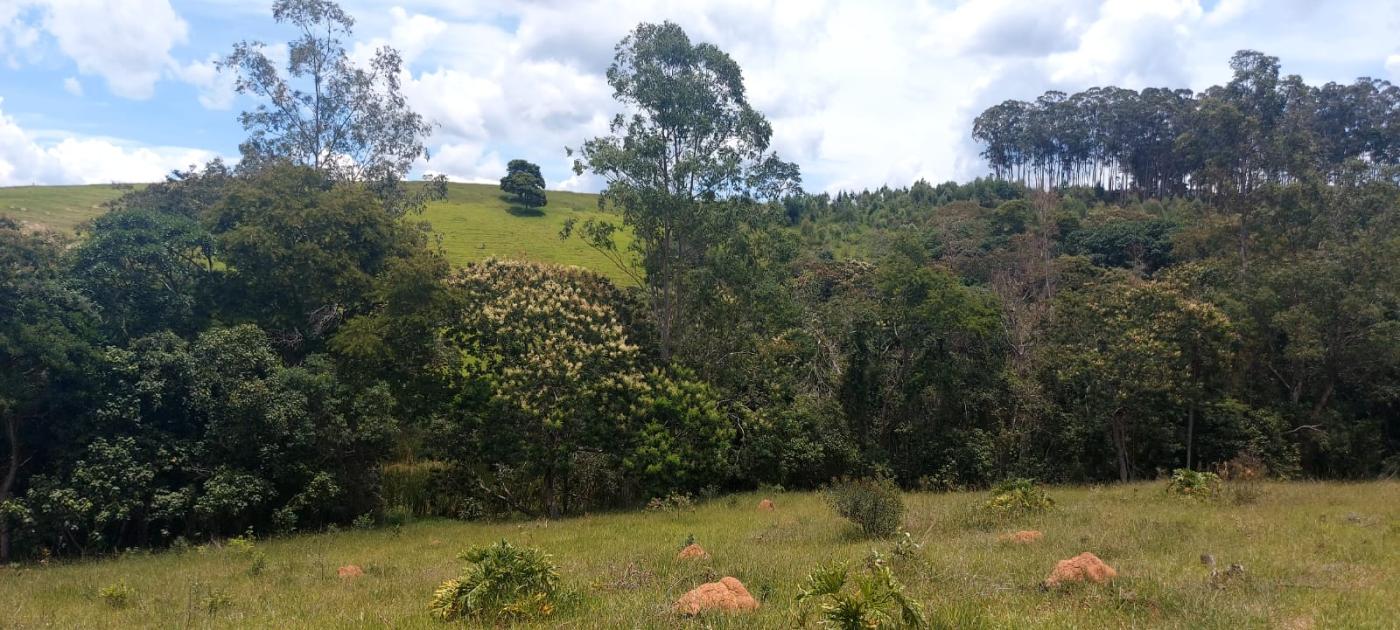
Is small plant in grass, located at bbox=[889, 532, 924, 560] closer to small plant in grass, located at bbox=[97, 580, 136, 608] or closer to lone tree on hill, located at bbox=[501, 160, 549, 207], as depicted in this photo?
small plant in grass, located at bbox=[97, 580, 136, 608]

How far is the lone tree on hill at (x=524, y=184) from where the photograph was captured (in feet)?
227

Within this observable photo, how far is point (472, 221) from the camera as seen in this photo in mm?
59656

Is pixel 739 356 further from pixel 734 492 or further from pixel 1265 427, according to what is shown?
pixel 1265 427

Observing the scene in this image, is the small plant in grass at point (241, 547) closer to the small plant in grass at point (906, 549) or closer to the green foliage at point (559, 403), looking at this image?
the green foliage at point (559, 403)

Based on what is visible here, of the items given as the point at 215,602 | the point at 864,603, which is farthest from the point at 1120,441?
the point at 215,602

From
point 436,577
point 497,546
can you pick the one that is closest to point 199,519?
point 436,577

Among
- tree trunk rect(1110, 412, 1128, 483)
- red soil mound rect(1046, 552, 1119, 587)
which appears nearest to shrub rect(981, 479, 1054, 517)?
red soil mound rect(1046, 552, 1119, 587)

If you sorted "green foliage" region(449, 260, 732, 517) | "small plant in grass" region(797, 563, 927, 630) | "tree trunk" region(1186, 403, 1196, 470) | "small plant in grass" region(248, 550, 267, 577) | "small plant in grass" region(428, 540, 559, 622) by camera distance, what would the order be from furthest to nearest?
1. "tree trunk" region(1186, 403, 1196, 470)
2. "green foliage" region(449, 260, 732, 517)
3. "small plant in grass" region(248, 550, 267, 577)
4. "small plant in grass" region(428, 540, 559, 622)
5. "small plant in grass" region(797, 563, 927, 630)

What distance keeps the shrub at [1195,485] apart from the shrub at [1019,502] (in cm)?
350

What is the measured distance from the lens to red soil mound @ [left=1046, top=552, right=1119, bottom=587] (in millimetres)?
7402

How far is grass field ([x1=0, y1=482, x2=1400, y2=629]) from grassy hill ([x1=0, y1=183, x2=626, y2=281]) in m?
28.9

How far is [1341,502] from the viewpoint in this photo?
14602 millimetres

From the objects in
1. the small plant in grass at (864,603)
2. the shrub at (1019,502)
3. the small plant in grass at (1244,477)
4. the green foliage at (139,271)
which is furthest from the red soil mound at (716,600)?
the green foliage at (139,271)

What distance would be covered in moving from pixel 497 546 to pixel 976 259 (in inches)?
1513
